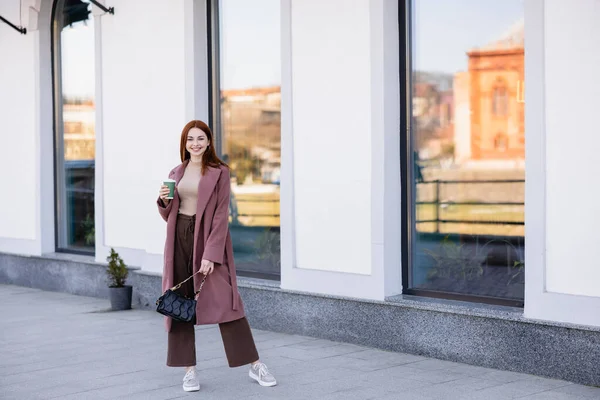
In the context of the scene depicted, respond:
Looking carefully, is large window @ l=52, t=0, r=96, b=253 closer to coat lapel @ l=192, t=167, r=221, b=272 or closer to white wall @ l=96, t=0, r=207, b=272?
white wall @ l=96, t=0, r=207, b=272

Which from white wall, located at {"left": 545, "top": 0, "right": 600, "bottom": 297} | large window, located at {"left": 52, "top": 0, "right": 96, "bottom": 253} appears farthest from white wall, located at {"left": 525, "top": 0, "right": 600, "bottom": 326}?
large window, located at {"left": 52, "top": 0, "right": 96, "bottom": 253}

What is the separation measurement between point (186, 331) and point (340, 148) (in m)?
2.47

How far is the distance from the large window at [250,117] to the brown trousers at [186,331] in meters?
2.91

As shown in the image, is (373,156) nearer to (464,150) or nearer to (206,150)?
(464,150)

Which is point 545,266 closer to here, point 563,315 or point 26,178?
point 563,315

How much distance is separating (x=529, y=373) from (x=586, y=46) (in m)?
2.28

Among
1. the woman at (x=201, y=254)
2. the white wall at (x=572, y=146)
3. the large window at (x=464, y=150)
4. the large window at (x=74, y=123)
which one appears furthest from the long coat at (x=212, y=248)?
the large window at (x=74, y=123)

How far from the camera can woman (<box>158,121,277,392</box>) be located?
6.28 meters

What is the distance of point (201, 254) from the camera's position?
630cm

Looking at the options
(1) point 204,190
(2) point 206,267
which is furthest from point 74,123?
(2) point 206,267

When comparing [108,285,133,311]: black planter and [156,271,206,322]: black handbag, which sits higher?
[156,271,206,322]: black handbag

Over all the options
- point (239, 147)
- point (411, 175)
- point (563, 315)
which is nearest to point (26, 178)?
point (239, 147)

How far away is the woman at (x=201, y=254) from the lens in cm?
628

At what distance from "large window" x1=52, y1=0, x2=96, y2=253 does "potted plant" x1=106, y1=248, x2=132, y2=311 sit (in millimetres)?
1822
